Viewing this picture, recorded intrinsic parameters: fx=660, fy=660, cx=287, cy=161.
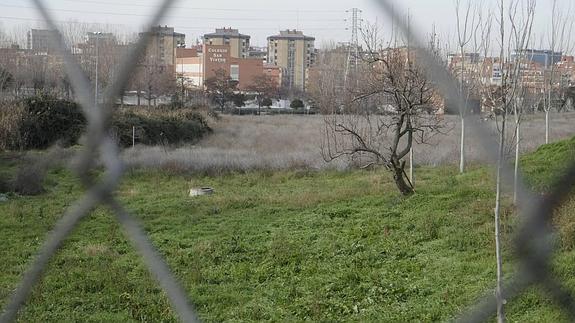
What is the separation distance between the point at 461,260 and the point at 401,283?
0.45 meters

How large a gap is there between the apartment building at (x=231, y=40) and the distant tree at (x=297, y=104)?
13272 mm

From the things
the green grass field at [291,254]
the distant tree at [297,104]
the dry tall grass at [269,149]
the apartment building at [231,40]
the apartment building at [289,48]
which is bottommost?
the green grass field at [291,254]

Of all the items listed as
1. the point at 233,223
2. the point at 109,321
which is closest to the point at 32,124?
the point at 233,223

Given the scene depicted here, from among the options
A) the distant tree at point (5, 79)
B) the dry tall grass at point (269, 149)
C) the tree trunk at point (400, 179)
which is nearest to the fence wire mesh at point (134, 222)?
the tree trunk at point (400, 179)

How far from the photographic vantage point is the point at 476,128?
35 cm

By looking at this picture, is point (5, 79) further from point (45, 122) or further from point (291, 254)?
point (291, 254)

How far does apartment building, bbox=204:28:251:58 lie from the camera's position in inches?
45.7

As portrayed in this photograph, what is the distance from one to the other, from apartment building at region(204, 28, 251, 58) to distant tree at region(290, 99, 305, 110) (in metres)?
13.3

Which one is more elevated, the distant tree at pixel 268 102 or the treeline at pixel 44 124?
the distant tree at pixel 268 102

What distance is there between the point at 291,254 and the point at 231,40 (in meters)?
3.07

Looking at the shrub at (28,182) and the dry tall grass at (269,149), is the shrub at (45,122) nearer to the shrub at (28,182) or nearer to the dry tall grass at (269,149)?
the dry tall grass at (269,149)

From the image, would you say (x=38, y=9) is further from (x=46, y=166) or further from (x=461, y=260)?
(x=46, y=166)

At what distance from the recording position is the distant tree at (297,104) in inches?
576

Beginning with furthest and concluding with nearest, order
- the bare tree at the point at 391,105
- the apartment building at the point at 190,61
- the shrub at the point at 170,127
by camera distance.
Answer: the shrub at the point at 170,127 → the bare tree at the point at 391,105 → the apartment building at the point at 190,61
